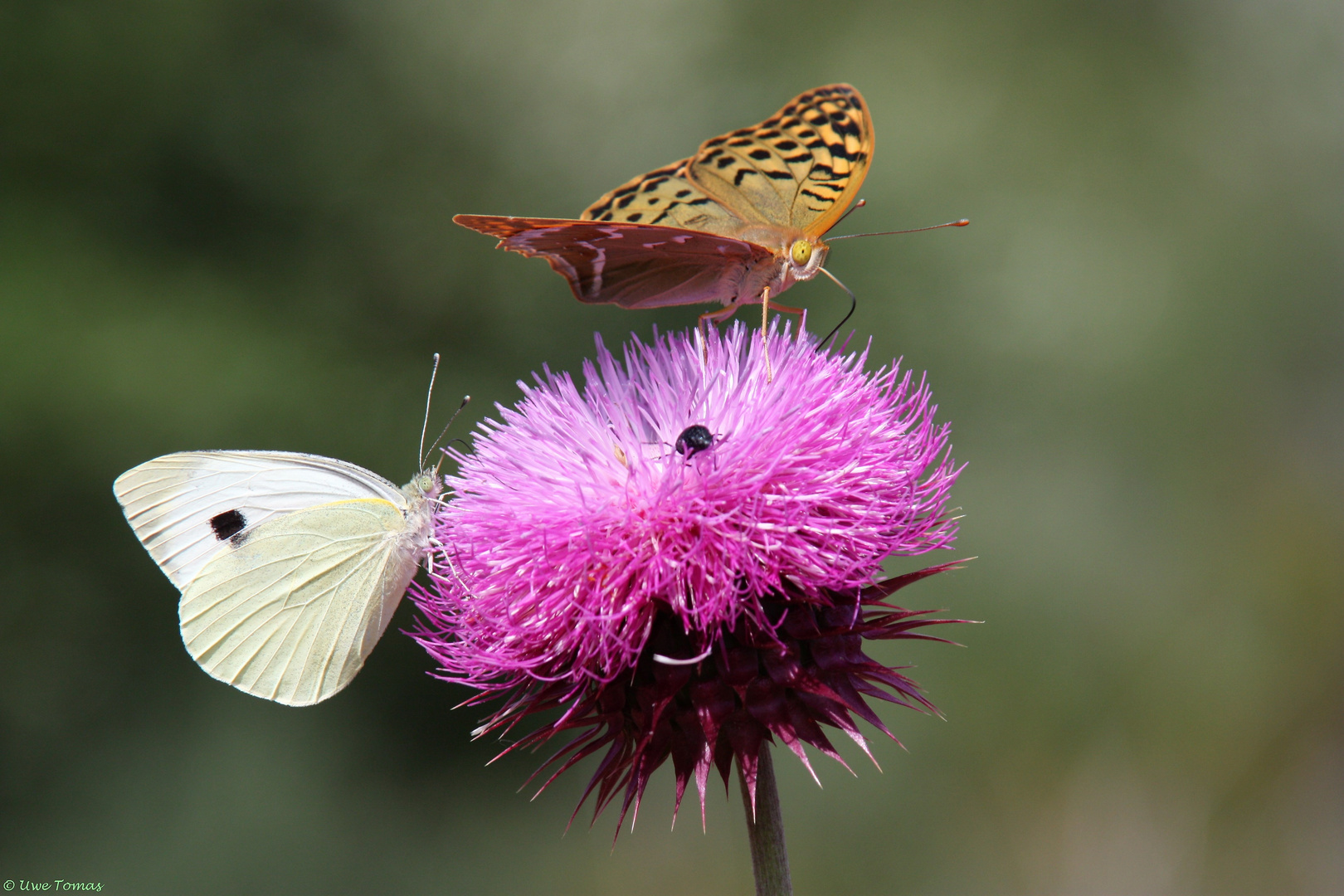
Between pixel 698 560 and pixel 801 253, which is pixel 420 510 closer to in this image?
pixel 698 560

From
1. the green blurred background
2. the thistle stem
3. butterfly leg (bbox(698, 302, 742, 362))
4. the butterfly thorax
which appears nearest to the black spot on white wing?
the butterfly thorax

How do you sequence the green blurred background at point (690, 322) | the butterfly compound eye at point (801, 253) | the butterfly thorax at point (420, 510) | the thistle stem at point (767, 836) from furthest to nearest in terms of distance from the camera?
the green blurred background at point (690, 322) < the butterfly thorax at point (420, 510) < the butterfly compound eye at point (801, 253) < the thistle stem at point (767, 836)

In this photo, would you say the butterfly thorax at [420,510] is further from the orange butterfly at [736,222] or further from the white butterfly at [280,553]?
the orange butterfly at [736,222]

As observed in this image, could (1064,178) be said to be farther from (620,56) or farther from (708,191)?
(708,191)

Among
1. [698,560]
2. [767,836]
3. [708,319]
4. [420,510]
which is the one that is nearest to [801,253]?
[708,319]

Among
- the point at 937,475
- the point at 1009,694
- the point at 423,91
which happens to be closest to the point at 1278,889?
the point at 1009,694

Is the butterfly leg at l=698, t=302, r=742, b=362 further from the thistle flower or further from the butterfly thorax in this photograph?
the butterfly thorax

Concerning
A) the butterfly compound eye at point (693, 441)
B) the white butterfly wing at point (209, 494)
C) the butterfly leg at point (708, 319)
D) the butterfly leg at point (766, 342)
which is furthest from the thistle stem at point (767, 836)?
the white butterfly wing at point (209, 494)
